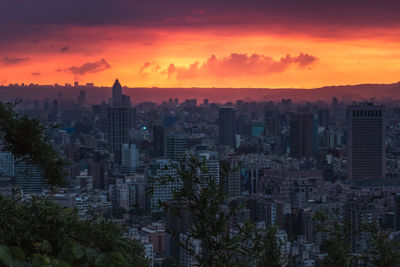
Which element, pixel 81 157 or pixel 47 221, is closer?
pixel 47 221

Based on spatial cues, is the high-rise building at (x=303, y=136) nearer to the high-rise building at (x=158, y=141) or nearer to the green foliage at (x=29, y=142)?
the high-rise building at (x=158, y=141)

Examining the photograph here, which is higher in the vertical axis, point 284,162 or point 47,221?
point 47,221

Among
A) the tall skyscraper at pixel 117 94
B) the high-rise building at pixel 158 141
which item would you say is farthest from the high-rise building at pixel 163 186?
the tall skyscraper at pixel 117 94

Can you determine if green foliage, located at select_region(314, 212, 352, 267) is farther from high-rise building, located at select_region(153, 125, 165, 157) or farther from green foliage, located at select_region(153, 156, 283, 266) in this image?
high-rise building, located at select_region(153, 125, 165, 157)

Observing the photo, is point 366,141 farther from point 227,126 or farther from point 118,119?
point 118,119

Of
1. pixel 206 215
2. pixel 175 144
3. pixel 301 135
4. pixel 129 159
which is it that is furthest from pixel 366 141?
pixel 206 215

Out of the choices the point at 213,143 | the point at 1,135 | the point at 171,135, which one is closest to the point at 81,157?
the point at 171,135

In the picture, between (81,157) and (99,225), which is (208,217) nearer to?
(99,225)
